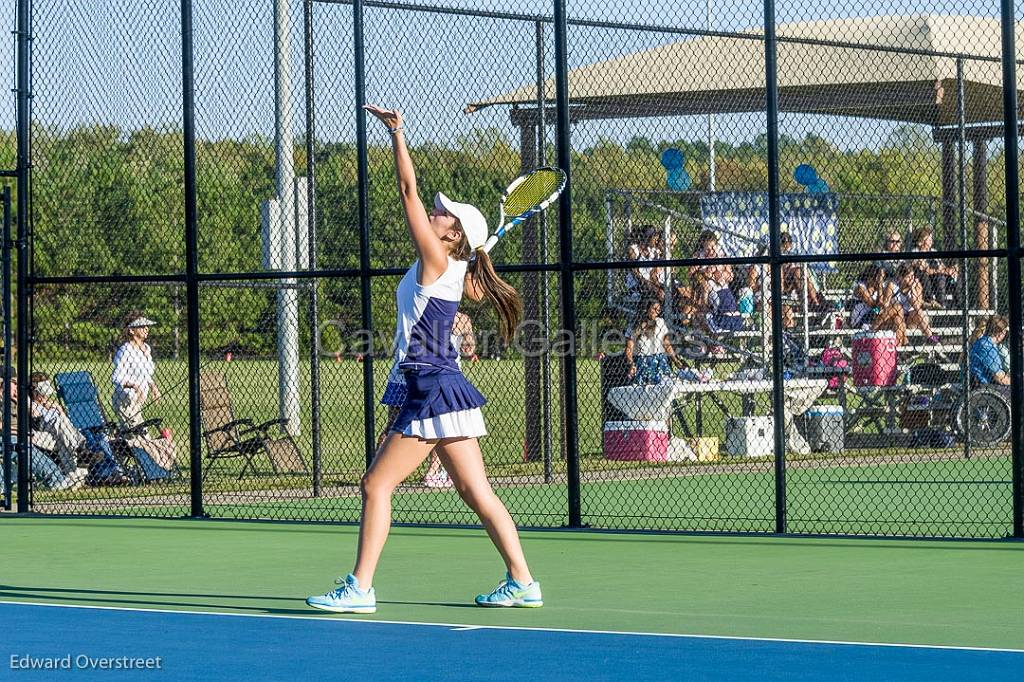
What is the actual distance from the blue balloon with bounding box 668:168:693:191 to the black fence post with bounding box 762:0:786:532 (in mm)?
4313

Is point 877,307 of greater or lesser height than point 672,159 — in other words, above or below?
below

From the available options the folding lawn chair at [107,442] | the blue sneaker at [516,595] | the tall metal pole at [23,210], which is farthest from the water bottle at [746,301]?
the blue sneaker at [516,595]

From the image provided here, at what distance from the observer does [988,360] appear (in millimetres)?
18203

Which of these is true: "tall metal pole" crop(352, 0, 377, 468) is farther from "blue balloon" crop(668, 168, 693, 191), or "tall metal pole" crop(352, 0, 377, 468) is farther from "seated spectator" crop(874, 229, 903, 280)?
"seated spectator" crop(874, 229, 903, 280)

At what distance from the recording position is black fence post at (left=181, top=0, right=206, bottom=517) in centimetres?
1334

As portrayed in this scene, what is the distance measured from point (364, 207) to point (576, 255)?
5.05 metres

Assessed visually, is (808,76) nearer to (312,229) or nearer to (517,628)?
(312,229)

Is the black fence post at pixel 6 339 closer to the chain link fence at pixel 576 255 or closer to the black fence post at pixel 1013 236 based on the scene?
the chain link fence at pixel 576 255

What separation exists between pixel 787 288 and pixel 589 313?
6.03 feet

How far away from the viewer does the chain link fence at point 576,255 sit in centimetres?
1353

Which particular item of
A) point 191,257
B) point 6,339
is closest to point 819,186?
point 191,257

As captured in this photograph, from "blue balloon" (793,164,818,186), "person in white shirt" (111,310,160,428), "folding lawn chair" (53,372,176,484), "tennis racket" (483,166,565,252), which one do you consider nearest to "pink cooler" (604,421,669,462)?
"blue balloon" (793,164,818,186)

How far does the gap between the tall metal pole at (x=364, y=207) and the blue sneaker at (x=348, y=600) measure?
13.5ft

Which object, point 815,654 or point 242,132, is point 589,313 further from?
point 815,654
